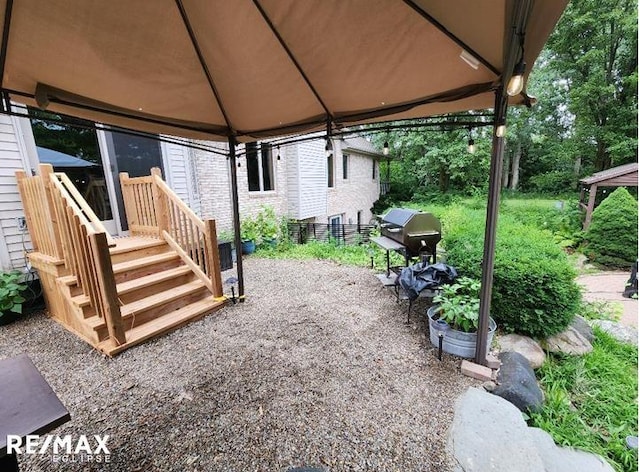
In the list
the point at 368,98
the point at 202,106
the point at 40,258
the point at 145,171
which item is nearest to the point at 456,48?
the point at 368,98

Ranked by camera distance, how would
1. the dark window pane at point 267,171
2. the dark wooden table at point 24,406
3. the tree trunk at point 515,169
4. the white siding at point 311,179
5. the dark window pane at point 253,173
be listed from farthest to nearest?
the tree trunk at point 515,169
the white siding at point 311,179
the dark window pane at point 267,171
the dark window pane at point 253,173
the dark wooden table at point 24,406

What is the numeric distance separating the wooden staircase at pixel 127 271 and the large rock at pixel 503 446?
322cm

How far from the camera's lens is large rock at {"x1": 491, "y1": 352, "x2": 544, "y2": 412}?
8.05 ft

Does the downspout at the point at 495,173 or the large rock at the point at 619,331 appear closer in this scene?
the downspout at the point at 495,173

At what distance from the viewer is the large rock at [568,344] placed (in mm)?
3352

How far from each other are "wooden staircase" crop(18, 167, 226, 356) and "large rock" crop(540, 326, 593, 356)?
4.29 meters

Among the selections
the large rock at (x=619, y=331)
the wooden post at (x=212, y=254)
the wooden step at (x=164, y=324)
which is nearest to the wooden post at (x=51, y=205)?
the wooden step at (x=164, y=324)

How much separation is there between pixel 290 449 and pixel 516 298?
291cm

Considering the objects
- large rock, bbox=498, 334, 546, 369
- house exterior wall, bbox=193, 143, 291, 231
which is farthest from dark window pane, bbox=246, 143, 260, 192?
large rock, bbox=498, 334, 546, 369

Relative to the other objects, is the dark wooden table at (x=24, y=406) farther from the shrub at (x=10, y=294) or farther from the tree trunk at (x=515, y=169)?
the tree trunk at (x=515, y=169)

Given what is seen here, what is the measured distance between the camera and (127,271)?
371 centimetres

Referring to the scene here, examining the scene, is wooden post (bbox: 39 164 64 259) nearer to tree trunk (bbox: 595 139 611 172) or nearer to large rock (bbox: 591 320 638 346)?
large rock (bbox: 591 320 638 346)

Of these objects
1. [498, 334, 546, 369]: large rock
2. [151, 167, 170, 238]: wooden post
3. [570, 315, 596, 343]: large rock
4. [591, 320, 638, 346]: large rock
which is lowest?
[591, 320, 638, 346]: large rock

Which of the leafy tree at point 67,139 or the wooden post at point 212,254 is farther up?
the leafy tree at point 67,139
